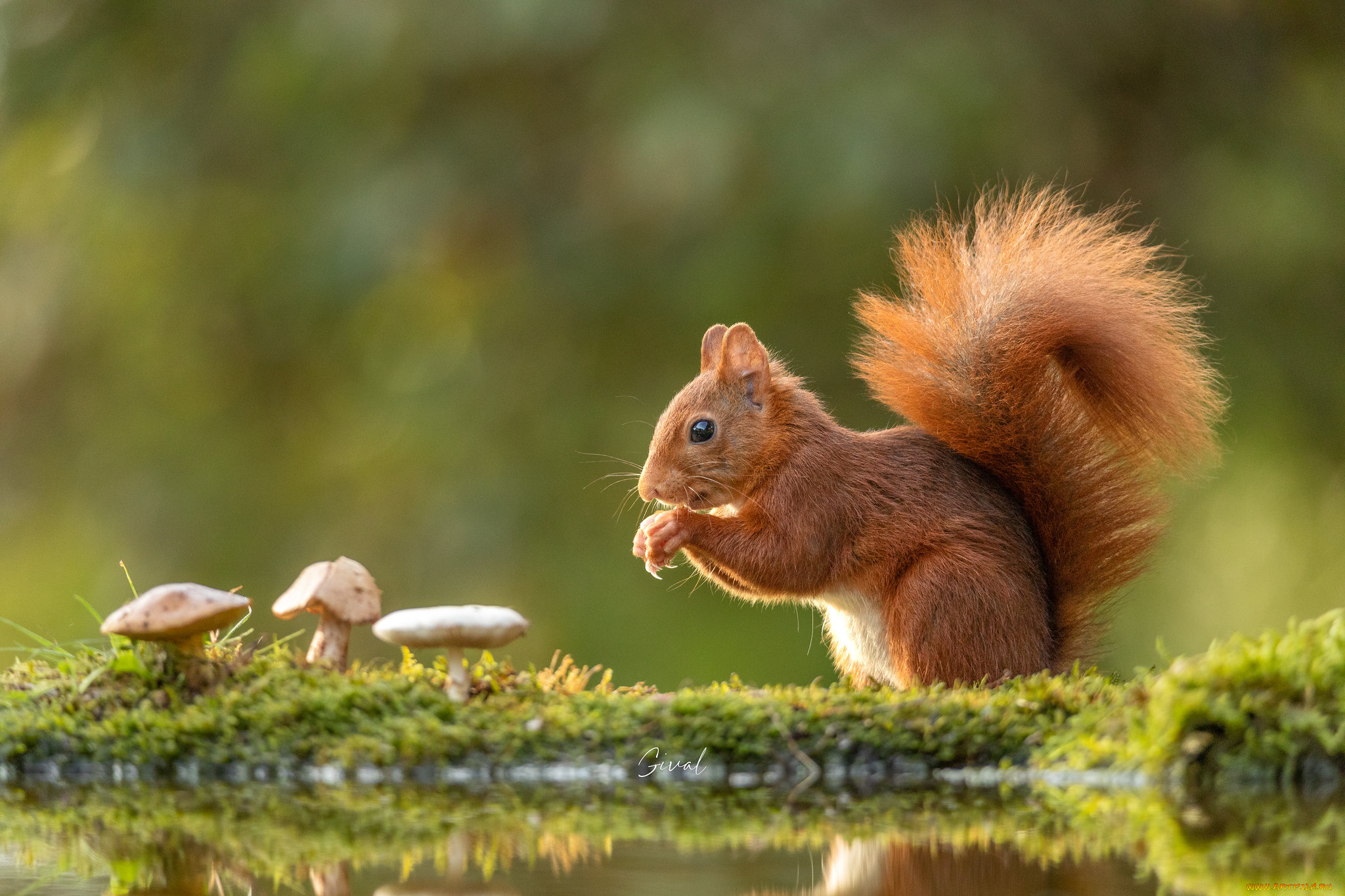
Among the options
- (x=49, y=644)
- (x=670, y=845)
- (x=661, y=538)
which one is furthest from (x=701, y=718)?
(x=49, y=644)

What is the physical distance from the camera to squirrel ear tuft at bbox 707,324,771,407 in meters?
3.18

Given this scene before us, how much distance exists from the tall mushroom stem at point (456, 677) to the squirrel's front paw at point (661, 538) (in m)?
0.61

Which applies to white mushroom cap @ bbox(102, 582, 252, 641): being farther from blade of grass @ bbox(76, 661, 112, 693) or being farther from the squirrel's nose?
the squirrel's nose

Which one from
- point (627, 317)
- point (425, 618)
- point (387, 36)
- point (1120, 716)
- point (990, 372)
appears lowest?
point (1120, 716)

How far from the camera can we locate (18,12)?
23.7 feet

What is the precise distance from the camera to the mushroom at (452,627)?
2.30 meters

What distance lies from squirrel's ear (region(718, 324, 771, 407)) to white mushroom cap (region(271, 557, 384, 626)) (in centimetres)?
102

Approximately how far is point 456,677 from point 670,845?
949 mm

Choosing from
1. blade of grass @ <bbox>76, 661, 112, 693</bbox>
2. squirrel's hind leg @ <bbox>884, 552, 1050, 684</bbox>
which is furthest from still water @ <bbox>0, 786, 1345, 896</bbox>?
squirrel's hind leg @ <bbox>884, 552, 1050, 684</bbox>

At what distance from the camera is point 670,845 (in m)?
1.63

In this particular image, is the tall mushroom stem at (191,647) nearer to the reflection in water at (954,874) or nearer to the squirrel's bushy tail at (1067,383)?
the reflection in water at (954,874)

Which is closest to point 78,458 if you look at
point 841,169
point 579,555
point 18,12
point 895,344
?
point 18,12

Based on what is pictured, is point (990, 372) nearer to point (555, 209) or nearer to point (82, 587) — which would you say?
point (555, 209)

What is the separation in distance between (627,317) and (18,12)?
12.4 ft
